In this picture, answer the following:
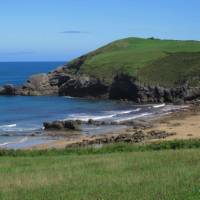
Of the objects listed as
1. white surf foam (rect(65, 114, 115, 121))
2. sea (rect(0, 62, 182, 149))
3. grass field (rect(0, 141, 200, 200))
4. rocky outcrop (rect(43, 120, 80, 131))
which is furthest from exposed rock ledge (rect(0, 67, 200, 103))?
grass field (rect(0, 141, 200, 200))

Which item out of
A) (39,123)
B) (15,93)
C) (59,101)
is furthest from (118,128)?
(15,93)

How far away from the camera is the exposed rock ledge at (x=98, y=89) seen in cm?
9019

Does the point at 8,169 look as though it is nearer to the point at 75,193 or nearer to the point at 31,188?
the point at 31,188

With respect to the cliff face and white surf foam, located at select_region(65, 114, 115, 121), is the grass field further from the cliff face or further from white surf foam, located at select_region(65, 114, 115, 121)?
the cliff face

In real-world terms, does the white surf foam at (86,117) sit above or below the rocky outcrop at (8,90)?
below

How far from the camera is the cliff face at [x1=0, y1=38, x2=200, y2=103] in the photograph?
91.7 m

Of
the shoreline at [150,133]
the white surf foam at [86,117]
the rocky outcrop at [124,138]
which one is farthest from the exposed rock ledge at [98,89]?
the rocky outcrop at [124,138]

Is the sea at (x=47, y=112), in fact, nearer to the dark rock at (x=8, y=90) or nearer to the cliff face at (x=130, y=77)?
the cliff face at (x=130, y=77)

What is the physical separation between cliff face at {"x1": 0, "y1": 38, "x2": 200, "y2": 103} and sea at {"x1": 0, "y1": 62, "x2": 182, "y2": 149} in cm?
423

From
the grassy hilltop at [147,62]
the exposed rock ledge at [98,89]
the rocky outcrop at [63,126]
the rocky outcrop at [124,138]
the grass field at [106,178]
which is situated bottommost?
the rocky outcrop at [124,138]

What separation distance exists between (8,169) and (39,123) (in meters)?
45.2

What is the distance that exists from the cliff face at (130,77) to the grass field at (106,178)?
68014 millimetres

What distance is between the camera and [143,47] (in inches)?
5256

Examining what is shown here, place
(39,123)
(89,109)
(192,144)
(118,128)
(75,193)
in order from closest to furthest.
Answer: (75,193) → (192,144) → (118,128) → (39,123) → (89,109)
